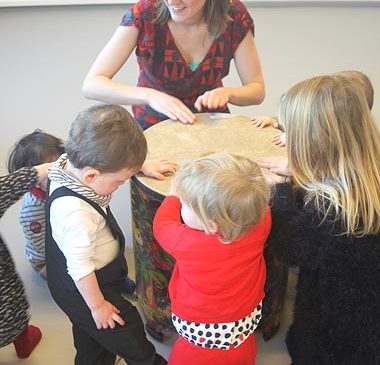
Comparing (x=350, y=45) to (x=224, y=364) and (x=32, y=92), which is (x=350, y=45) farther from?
(x=224, y=364)

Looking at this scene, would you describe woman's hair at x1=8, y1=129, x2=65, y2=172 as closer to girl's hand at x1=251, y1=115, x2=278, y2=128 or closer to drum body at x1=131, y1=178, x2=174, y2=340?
drum body at x1=131, y1=178, x2=174, y2=340

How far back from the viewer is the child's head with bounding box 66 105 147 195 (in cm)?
106

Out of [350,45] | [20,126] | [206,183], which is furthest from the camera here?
[350,45]

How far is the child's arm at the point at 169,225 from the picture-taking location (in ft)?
3.59

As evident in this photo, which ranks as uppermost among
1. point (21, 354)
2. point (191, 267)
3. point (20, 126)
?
point (191, 267)

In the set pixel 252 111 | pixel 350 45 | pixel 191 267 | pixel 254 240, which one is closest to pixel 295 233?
pixel 254 240

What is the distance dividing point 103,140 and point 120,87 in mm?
647

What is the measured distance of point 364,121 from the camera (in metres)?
1.07

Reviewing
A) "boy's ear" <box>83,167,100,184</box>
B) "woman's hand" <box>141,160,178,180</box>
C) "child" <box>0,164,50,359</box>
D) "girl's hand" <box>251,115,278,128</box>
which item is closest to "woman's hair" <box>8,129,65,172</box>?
"child" <box>0,164,50,359</box>

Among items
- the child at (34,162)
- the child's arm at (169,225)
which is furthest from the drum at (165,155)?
the child at (34,162)

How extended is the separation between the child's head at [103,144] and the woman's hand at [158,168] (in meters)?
0.18

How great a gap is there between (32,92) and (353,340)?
2.32m

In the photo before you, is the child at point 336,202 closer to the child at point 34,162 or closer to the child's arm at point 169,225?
the child's arm at point 169,225

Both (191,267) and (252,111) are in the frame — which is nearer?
(191,267)
